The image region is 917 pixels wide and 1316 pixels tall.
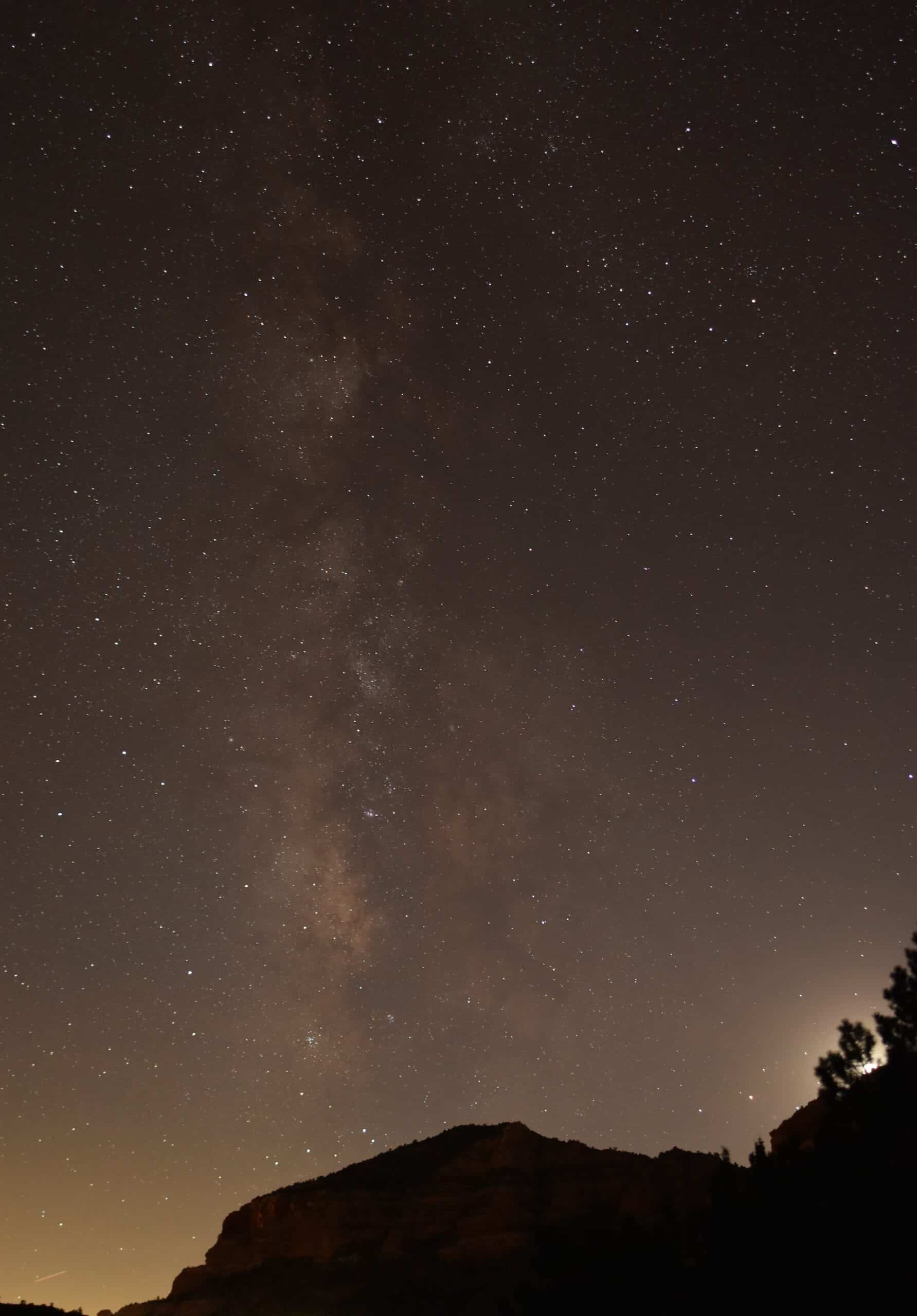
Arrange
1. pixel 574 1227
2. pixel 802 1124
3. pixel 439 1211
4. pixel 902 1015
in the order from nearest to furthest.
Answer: pixel 902 1015
pixel 802 1124
pixel 574 1227
pixel 439 1211

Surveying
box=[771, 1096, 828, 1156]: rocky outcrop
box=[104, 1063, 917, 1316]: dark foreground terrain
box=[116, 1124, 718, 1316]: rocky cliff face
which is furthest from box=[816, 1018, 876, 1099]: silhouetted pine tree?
box=[116, 1124, 718, 1316]: rocky cliff face

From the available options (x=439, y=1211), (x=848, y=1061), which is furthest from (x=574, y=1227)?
(x=848, y=1061)

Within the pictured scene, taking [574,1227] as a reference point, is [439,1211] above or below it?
above

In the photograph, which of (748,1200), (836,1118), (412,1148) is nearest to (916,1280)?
(748,1200)

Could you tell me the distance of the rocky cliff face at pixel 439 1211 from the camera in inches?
1821

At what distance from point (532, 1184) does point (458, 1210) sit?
4862mm

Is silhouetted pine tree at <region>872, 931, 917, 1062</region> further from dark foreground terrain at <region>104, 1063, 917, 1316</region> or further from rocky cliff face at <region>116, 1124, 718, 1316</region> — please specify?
rocky cliff face at <region>116, 1124, 718, 1316</region>

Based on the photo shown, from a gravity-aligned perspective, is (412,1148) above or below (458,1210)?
above

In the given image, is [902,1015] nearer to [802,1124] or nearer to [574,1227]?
[802,1124]

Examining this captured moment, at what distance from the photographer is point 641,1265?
13055 millimetres

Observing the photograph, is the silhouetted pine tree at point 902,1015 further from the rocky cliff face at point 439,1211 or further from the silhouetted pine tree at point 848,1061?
the rocky cliff face at point 439,1211

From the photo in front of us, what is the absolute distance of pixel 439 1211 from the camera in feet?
161

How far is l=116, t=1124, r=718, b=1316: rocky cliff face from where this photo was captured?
152 ft

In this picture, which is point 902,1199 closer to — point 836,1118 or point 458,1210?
point 836,1118
